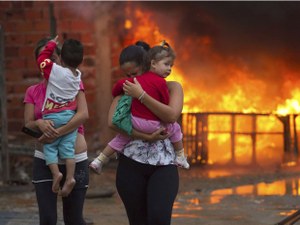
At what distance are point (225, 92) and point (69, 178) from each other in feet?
23.7

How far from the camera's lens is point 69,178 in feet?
15.5

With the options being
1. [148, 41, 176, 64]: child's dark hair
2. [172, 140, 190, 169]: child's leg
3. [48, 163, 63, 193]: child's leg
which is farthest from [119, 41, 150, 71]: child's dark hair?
[48, 163, 63, 193]: child's leg

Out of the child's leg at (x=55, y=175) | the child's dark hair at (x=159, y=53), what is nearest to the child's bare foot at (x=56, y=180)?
the child's leg at (x=55, y=175)

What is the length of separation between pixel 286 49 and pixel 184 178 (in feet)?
11.2

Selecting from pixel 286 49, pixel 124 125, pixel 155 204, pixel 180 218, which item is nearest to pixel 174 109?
pixel 124 125

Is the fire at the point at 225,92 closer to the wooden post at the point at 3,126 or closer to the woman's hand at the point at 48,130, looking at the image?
the wooden post at the point at 3,126

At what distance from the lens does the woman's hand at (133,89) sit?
4523 millimetres

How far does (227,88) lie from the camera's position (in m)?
11.7

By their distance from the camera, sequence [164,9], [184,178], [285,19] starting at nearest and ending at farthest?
[184,178]
[164,9]
[285,19]

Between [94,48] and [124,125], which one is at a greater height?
[94,48]

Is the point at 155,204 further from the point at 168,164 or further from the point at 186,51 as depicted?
the point at 186,51

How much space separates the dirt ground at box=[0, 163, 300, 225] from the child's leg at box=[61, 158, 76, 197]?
2.05 meters

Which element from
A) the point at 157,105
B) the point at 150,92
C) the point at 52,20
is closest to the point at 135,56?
the point at 150,92

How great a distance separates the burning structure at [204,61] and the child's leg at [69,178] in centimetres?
550
